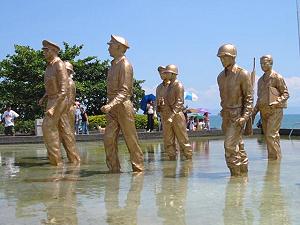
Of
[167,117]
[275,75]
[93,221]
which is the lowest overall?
[93,221]

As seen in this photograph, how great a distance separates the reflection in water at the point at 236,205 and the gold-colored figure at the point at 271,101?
3.92 metres

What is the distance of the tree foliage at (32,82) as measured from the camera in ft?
119

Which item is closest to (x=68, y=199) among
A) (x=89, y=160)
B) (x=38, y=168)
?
(x=38, y=168)

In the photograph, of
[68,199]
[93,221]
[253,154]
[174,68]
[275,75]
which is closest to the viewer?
[93,221]

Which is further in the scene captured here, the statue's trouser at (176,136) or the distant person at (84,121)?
the distant person at (84,121)

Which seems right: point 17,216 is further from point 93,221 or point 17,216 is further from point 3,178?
point 3,178

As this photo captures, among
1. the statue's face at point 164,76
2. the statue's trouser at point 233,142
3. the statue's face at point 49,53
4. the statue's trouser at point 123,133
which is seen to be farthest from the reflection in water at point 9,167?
the statue's face at point 164,76

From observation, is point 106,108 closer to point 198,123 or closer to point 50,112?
point 50,112

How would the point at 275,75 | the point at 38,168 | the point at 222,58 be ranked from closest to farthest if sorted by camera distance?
the point at 222,58
the point at 38,168
the point at 275,75

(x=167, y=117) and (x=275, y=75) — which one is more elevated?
(x=275, y=75)

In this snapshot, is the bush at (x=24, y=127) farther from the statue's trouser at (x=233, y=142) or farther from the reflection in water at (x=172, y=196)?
the statue's trouser at (x=233, y=142)

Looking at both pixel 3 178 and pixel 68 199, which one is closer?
pixel 68 199

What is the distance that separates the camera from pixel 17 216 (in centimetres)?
591

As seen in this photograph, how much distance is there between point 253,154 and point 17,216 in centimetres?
893
